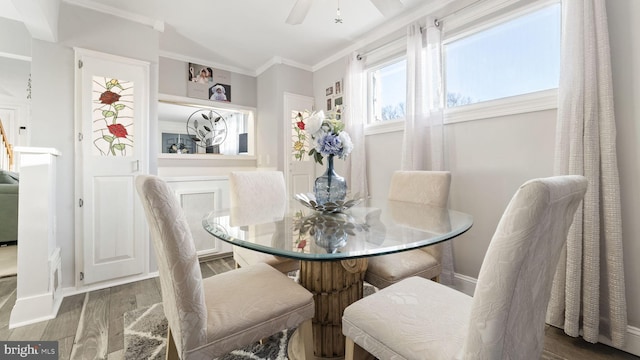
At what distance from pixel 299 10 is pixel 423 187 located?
1.49 m

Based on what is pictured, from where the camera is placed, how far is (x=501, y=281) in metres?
0.61

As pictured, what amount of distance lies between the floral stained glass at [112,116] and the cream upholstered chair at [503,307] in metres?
2.52

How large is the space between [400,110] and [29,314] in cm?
339

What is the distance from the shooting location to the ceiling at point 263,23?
242cm

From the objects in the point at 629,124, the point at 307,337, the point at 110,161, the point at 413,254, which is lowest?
the point at 307,337

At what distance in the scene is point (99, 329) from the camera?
175 cm

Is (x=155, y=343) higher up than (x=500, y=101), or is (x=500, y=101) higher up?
(x=500, y=101)

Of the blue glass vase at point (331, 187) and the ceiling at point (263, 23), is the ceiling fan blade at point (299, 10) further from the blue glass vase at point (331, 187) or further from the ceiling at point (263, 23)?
the blue glass vase at point (331, 187)

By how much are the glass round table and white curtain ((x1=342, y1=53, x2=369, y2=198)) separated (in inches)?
53.1

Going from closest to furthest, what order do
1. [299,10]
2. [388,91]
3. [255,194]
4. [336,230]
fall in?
1. [336,230]
2. [299,10]
3. [255,194]
4. [388,91]

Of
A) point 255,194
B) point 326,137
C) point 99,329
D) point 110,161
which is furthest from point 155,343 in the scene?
point 110,161

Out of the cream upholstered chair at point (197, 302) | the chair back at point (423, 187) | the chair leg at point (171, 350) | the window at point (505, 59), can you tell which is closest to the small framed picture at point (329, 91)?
the window at point (505, 59)

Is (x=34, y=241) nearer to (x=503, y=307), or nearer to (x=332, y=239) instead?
(x=332, y=239)

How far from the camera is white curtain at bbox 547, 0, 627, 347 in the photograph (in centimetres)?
152
